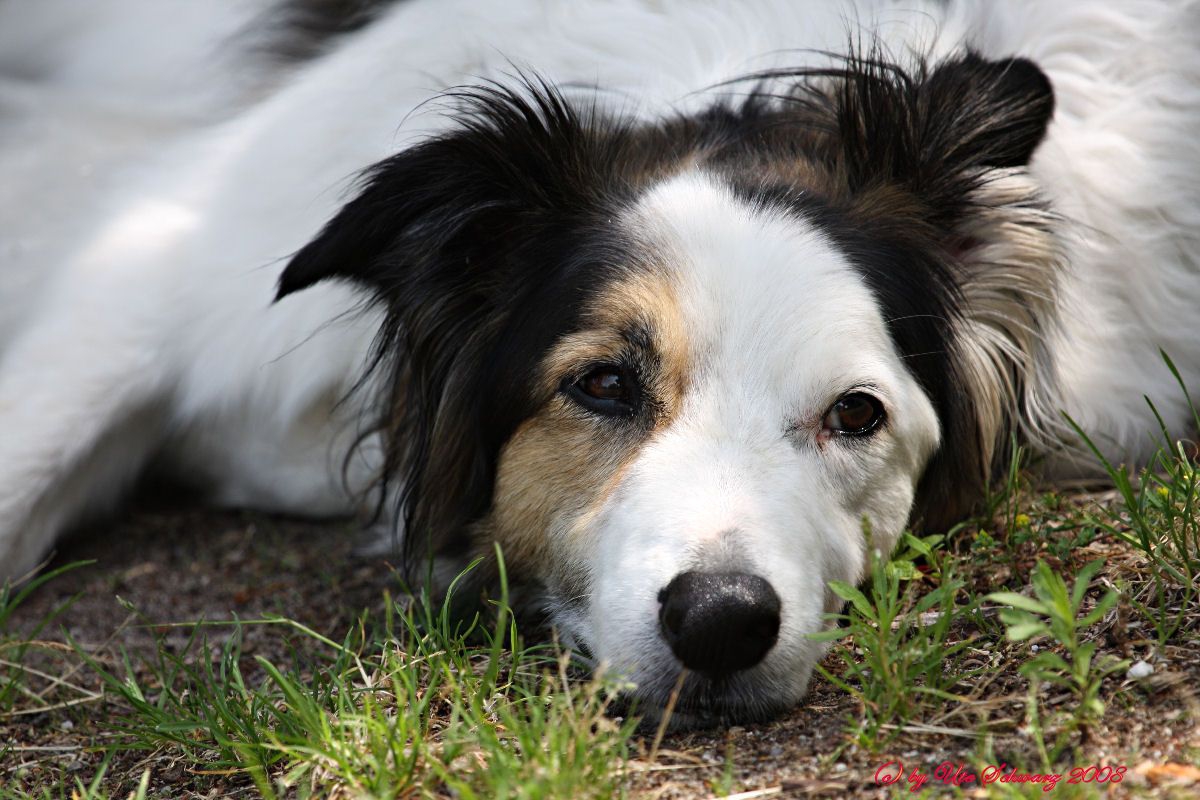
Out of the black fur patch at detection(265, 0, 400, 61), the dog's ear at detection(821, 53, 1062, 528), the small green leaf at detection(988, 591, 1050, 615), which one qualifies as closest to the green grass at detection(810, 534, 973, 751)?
the small green leaf at detection(988, 591, 1050, 615)

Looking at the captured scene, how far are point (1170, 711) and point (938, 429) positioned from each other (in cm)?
111

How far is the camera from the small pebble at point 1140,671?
250 centimetres

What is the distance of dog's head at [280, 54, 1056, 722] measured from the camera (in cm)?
265

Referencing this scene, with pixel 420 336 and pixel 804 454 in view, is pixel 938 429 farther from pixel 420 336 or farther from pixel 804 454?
pixel 420 336

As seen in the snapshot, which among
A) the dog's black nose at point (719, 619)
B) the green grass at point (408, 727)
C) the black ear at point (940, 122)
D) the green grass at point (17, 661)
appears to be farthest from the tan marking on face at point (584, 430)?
the green grass at point (17, 661)

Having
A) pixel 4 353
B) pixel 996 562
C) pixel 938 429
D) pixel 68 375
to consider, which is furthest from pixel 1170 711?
pixel 4 353

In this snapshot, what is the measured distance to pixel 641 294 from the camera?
9.84ft

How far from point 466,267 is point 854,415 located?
3.54 ft

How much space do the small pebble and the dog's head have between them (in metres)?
0.62

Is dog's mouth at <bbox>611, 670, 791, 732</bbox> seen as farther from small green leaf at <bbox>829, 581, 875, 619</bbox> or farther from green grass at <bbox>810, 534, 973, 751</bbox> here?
small green leaf at <bbox>829, 581, 875, 619</bbox>

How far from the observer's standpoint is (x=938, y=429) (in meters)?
3.38

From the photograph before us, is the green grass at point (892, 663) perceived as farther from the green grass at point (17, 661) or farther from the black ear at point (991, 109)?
the green grass at point (17, 661)

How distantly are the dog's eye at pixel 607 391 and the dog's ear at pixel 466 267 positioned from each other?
16 cm

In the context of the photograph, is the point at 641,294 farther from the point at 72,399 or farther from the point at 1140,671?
the point at 72,399
